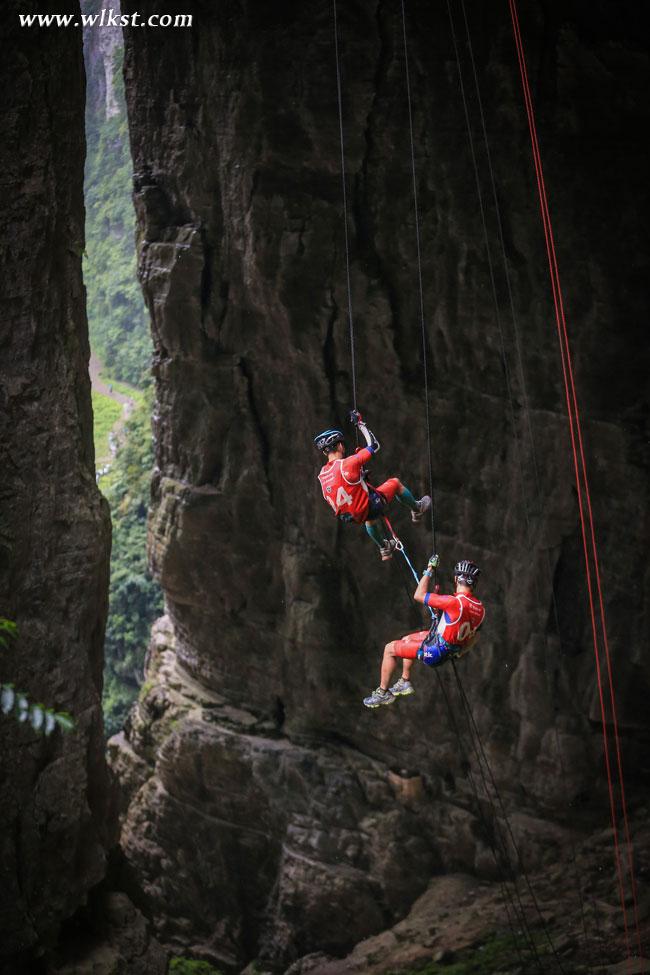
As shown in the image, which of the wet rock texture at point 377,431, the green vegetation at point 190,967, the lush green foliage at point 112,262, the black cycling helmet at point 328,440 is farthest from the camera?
the lush green foliage at point 112,262

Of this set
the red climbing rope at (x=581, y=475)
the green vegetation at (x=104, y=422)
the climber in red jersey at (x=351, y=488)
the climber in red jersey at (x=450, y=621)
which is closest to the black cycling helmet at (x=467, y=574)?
the climber in red jersey at (x=450, y=621)

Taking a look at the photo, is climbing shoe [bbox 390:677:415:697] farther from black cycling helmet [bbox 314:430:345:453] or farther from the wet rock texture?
the wet rock texture

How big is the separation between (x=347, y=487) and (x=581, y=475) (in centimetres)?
433

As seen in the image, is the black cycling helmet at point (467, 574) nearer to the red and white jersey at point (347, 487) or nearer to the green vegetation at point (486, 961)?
the red and white jersey at point (347, 487)

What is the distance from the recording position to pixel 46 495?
37.7 ft

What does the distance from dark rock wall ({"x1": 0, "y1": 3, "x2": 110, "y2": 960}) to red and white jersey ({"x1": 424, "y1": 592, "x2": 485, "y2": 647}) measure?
3.78m

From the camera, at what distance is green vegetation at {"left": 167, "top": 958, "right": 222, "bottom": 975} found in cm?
1669

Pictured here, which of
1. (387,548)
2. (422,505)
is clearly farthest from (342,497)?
(422,505)

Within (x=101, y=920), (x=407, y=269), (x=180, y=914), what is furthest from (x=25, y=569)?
(x=180, y=914)

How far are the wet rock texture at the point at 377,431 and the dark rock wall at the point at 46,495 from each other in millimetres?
2339

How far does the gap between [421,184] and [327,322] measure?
216 centimetres

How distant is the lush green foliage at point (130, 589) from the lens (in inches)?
891

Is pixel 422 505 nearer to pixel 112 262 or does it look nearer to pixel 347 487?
pixel 347 487

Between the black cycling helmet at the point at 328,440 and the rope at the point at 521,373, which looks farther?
the rope at the point at 521,373
